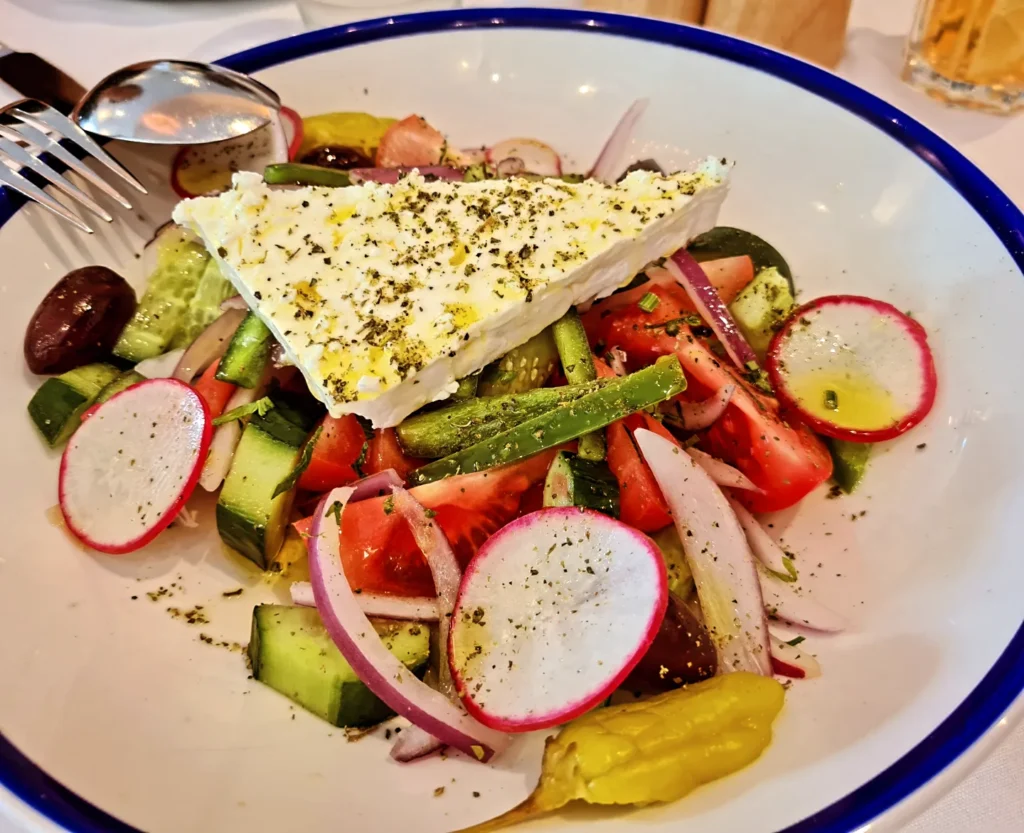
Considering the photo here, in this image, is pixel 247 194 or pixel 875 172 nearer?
pixel 247 194

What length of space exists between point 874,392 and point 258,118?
6.45 feet

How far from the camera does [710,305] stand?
87.6 inches

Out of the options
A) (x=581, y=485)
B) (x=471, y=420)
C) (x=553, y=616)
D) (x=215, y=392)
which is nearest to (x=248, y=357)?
(x=215, y=392)

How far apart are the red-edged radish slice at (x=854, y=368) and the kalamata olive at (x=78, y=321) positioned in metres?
1.79

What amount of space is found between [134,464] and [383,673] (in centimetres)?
84

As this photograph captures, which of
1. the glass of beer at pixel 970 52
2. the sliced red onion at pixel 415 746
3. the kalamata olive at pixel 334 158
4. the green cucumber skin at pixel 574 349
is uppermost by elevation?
the glass of beer at pixel 970 52

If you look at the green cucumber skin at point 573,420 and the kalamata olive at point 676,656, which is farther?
the green cucumber skin at point 573,420

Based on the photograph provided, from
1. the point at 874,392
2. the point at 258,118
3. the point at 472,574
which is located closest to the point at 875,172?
the point at 874,392

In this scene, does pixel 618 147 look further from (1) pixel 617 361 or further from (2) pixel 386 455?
(2) pixel 386 455

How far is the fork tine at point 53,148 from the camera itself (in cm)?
220

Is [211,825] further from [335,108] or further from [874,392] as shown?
[335,108]

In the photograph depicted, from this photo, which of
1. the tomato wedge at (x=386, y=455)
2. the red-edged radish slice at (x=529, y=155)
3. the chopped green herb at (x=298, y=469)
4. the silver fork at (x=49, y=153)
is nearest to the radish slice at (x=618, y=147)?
the red-edged radish slice at (x=529, y=155)

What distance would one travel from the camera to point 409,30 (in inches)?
107

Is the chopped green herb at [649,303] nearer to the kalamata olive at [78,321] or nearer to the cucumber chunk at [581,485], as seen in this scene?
Result: the cucumber chunk at [581,485]
